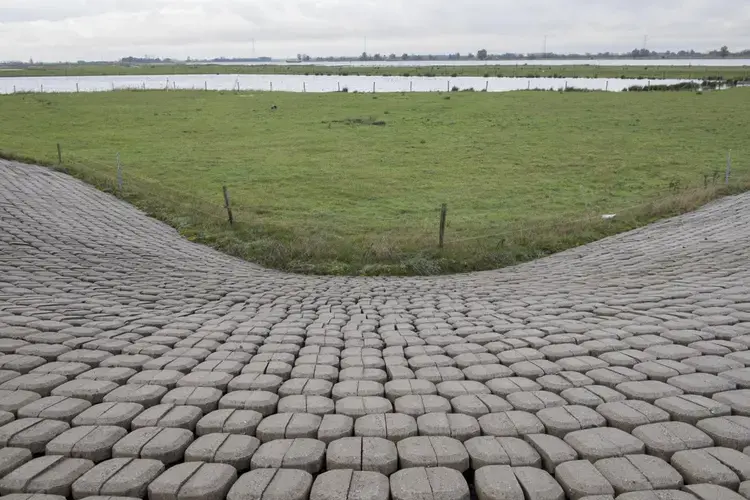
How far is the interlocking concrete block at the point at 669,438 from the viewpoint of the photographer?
305 centimetres

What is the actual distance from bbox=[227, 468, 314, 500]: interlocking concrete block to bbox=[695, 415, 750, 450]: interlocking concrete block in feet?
7.50

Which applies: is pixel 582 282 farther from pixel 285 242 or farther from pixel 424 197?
pixel 424 197

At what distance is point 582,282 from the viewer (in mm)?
8008

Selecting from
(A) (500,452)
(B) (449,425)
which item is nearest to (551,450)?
(A) (500,452)

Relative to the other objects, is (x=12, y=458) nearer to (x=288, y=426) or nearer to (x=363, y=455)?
(x=288, y=426)

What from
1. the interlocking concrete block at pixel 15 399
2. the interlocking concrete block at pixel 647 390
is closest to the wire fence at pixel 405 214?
the interlocking concrete block at pixel 647 390

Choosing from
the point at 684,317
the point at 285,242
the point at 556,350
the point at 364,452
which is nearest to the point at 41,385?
the point at 364,452

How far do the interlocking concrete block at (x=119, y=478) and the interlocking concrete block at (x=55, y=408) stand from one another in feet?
2.31

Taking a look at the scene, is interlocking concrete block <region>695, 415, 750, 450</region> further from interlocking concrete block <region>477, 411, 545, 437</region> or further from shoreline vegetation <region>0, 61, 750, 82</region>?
shoreline vegetation <region>0, 61, 750, 82</region>

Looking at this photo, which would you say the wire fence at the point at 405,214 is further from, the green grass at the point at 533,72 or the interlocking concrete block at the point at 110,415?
the green grass at the point at 533,72

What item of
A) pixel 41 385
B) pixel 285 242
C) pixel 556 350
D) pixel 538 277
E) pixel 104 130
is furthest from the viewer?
pixel 104 130

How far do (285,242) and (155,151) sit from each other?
57.5ft

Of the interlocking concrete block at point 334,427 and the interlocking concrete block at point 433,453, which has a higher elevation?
the interlocking concrete block at point 433,453

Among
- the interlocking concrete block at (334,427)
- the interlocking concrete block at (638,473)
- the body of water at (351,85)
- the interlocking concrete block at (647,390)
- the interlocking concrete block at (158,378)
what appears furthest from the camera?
the body of water at (351,85)
